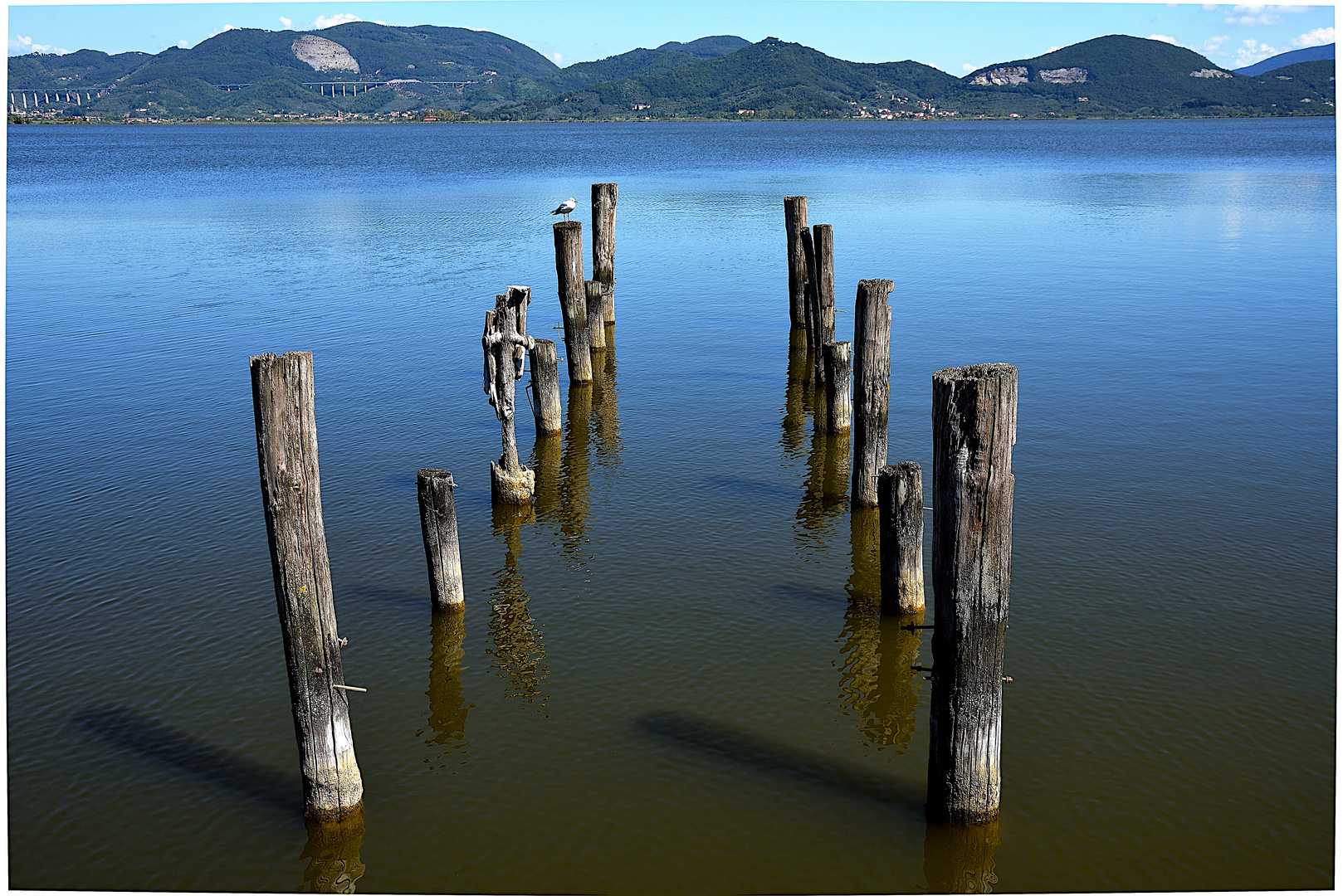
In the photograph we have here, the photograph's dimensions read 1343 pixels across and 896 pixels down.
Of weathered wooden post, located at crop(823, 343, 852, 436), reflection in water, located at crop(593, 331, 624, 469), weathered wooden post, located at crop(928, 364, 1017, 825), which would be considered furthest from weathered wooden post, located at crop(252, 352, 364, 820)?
weathered wooden post, located at crop(823, 343, 852, 436)

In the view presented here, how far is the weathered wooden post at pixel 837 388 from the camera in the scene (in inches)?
661

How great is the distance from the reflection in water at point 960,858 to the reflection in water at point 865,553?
4.19 meters

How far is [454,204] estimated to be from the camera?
5550cm

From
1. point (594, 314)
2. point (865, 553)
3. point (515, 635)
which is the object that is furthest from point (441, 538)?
point (594, 314)

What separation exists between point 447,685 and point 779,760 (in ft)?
10.9

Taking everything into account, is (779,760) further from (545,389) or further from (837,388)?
(545,389)

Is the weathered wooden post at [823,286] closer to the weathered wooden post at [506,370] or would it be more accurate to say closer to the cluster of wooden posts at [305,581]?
the weathered wooden post at [506,370]

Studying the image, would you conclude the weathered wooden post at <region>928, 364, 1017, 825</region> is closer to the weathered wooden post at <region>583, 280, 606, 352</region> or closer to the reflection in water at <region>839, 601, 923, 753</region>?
the reflection in water at <region>839, 601, 923, 753</region>

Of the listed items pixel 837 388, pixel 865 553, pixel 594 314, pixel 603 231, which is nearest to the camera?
pixel 865 553

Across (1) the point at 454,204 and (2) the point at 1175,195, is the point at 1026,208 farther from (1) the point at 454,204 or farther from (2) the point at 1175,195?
(1) the point at 454,204

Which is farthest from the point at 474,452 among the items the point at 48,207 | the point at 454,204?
the point at 48,207

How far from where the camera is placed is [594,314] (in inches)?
899

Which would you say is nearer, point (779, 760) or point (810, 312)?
point (779, 760)

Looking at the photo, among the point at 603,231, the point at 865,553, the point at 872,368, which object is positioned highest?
the point at 603,231
